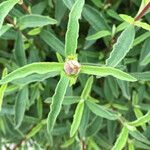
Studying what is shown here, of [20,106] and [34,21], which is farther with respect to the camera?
[20,106]

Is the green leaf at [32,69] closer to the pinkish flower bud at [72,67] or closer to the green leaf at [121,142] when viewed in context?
the pinkish flower bud at [72,67]

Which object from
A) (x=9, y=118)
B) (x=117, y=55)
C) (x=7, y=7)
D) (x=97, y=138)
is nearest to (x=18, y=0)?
(x=7, y=7)

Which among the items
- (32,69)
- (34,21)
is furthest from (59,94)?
(34,21)

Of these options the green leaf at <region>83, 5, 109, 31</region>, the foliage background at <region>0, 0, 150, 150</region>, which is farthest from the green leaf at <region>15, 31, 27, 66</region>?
the green leaf at <region>83, 5, 109, 31</region>

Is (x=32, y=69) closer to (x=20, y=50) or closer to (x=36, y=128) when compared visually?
(x=20, y=50)

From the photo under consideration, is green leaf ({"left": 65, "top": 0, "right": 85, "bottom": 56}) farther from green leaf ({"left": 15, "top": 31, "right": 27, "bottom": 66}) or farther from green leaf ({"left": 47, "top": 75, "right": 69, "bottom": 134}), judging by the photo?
green leaf ({"left": 15, "top": 31, "right": 27, "bottom": 66})

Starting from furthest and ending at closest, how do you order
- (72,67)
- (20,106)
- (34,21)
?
(20,106) → (34,21) → (72,67)

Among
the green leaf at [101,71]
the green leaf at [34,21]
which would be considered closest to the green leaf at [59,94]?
the green leaf at [101,71]
